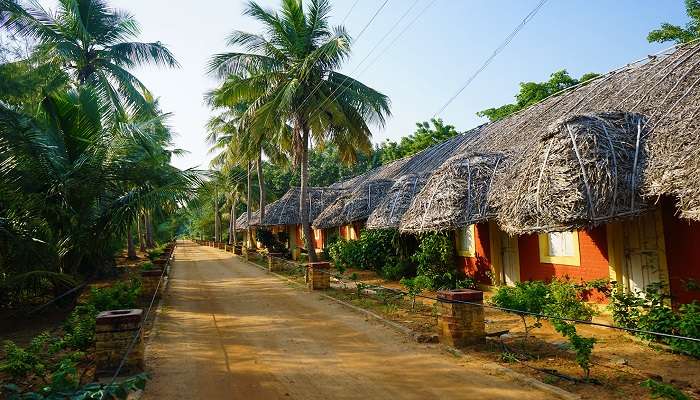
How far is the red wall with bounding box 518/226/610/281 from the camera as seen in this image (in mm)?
8750

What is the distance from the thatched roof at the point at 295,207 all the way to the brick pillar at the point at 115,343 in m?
20.0

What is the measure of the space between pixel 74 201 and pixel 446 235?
939 centimetres

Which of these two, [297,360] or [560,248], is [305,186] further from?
[297,360]

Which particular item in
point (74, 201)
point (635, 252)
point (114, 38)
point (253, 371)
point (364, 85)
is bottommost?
point (253, 371)

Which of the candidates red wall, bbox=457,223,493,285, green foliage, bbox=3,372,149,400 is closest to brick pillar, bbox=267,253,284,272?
red wall, bbox=457,223,493,285

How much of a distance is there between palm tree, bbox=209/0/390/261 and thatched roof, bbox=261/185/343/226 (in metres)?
9.85

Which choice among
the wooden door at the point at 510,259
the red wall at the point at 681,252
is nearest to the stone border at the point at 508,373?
the red wall at the point at 681,252

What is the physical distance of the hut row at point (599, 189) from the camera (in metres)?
6.64

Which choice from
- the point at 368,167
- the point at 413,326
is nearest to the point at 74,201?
the point at 413,326

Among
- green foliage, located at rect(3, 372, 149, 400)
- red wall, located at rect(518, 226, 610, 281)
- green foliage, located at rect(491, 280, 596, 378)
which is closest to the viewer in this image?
green foliage, located at rect(3, 372, 149, 400)

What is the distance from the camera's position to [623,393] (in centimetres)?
491

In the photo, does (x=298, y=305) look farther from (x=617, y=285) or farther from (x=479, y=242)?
(x=617, y=285)

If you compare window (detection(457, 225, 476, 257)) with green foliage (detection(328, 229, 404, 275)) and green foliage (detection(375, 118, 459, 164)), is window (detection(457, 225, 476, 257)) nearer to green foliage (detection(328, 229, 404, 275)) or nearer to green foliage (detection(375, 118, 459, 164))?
green foliage (detection(328, 229, 404, 275))

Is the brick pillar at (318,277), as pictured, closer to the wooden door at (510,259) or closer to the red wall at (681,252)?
the wooden door at (510,259)
